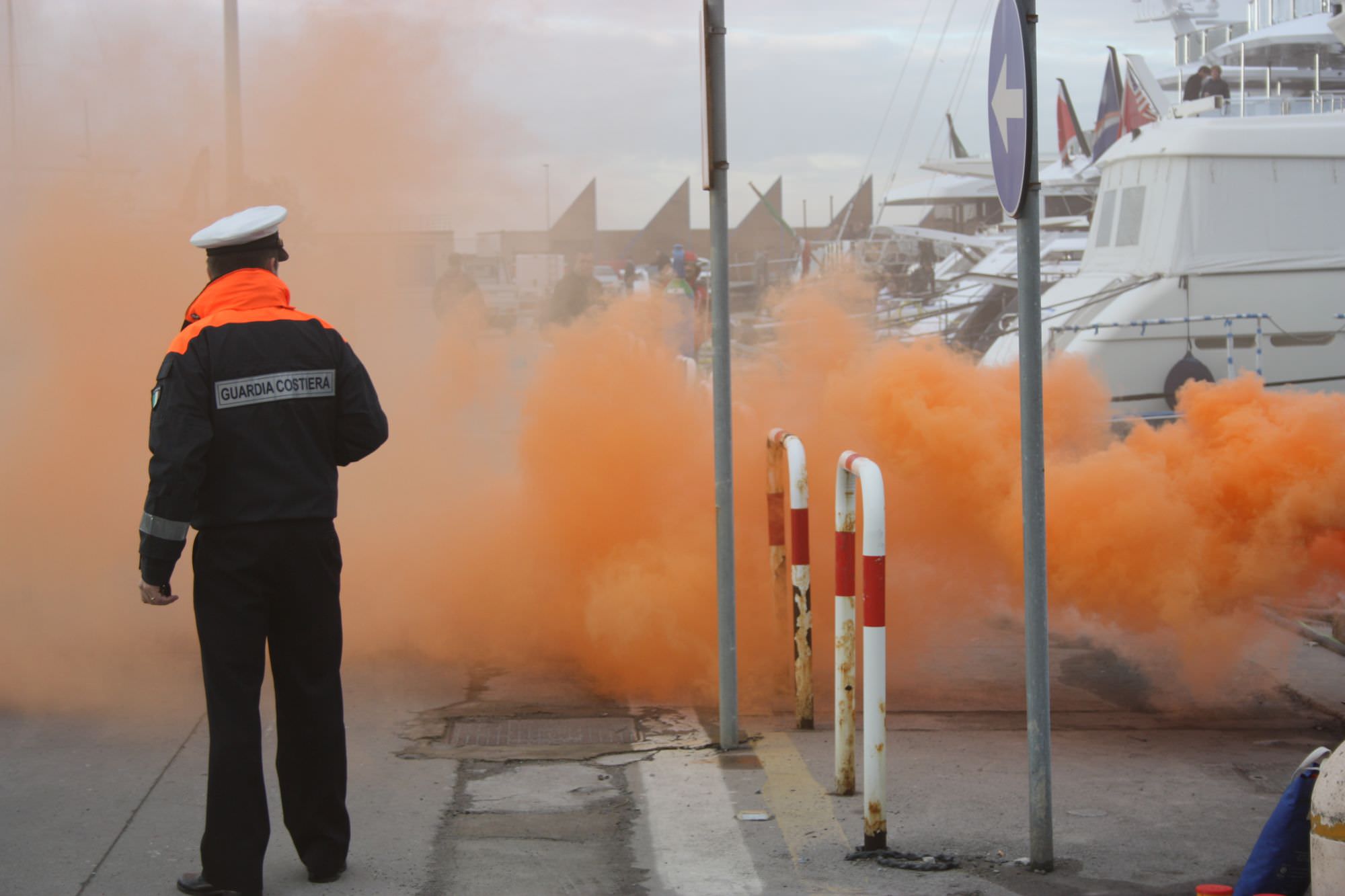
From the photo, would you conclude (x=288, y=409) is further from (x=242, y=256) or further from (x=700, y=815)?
(x=700, y=815)

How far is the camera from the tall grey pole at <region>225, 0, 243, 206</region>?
7.53 meters

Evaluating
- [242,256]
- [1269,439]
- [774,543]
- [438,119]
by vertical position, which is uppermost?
[438,119]

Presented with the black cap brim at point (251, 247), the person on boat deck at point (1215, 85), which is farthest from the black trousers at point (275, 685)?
the person on boat deck at point (1215, 85)

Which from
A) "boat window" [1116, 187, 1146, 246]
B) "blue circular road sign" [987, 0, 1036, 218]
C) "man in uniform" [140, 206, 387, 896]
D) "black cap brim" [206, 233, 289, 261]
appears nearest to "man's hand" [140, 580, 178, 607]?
"man in uniform" [140, 206, 387, 896]

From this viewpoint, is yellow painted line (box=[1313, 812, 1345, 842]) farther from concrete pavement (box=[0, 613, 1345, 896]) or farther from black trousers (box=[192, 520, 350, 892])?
black trousers (box=[192, 520, 350, 892])

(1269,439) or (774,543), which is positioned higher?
(1269,439)

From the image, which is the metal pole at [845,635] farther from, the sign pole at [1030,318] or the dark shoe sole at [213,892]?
the dark shoe sole at [213,892]

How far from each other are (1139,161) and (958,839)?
36.7 ft

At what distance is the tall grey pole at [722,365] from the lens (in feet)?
16.5

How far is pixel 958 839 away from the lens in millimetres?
4293

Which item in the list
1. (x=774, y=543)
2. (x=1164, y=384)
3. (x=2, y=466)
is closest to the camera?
(x=774, y=543)

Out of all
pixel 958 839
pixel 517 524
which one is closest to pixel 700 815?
pixel 958 839

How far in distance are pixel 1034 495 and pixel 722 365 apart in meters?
1.67

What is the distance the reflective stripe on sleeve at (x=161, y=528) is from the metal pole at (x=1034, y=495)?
233cm
